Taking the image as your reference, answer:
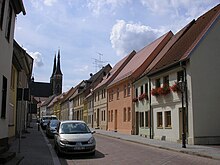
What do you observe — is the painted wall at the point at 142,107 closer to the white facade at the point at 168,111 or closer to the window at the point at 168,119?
the white facade at the point at 168,111

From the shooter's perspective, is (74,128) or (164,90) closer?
(74,128)

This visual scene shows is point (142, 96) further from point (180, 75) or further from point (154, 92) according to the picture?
point (180, 75)

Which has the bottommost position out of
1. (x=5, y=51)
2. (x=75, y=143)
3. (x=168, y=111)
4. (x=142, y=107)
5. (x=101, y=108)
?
(x=75, y=143)

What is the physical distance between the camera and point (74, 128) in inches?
643

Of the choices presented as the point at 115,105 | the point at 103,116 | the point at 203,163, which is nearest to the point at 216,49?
the point at 203,163

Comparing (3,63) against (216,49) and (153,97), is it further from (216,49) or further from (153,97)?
(153,97)

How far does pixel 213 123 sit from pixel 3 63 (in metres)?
14.2

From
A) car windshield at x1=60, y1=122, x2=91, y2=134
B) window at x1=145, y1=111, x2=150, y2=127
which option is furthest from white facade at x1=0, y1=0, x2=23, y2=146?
window at x1=145, y1=111, x2=150, y2=127

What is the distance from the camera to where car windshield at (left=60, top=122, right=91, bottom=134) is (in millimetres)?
15961

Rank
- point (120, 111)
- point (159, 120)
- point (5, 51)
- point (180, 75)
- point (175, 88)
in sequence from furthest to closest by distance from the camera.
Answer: point (120, 111), point (159, 120), point (180, 75), point (175, 88), point (5, 51)

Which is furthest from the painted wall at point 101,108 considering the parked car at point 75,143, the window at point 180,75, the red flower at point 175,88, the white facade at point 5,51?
the white facade at point 5,51

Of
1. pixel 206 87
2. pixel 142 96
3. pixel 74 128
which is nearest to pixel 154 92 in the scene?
pixel 142 96

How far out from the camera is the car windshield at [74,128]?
52.4 feet

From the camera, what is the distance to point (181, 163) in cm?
1255
